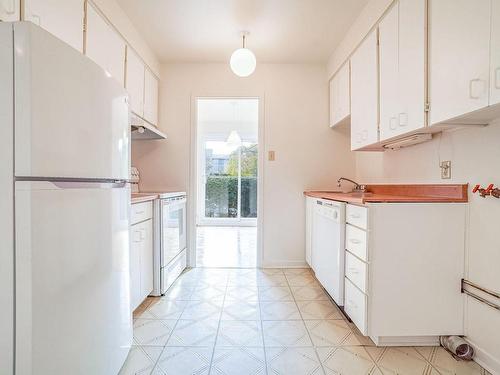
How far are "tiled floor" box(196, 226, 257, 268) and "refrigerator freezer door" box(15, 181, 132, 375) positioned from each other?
6.76ft

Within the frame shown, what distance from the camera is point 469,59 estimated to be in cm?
118

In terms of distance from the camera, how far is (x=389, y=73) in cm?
182

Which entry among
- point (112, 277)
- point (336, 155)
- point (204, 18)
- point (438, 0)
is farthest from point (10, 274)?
point (336, 155)

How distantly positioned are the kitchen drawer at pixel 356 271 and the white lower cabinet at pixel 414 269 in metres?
0.04

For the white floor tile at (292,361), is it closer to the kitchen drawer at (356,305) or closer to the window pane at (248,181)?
the kitchen drawer at (356,305)

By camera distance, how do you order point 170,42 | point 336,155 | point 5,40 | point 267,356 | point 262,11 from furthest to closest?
point 336,155 < point 170,42 < point 262,11 < point 267,356 < point 5,40

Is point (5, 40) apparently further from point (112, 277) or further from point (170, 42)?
point (170, 42)

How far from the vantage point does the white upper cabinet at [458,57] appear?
3.69 ft

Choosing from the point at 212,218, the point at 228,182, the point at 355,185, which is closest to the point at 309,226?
the point at 355,185

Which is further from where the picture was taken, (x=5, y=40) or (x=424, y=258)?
(x=424, y=258)

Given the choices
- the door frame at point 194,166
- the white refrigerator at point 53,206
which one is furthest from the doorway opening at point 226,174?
the white refrigerator at point 53,206

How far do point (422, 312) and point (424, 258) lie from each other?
315 millimetres

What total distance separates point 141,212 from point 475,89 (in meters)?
2.08

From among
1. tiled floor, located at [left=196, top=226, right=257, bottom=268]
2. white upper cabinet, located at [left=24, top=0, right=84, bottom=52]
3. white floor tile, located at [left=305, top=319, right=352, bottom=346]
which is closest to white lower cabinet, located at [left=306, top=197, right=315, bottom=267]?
tiled floor, located at [left=196, top=226, right=257, bottom=268]
